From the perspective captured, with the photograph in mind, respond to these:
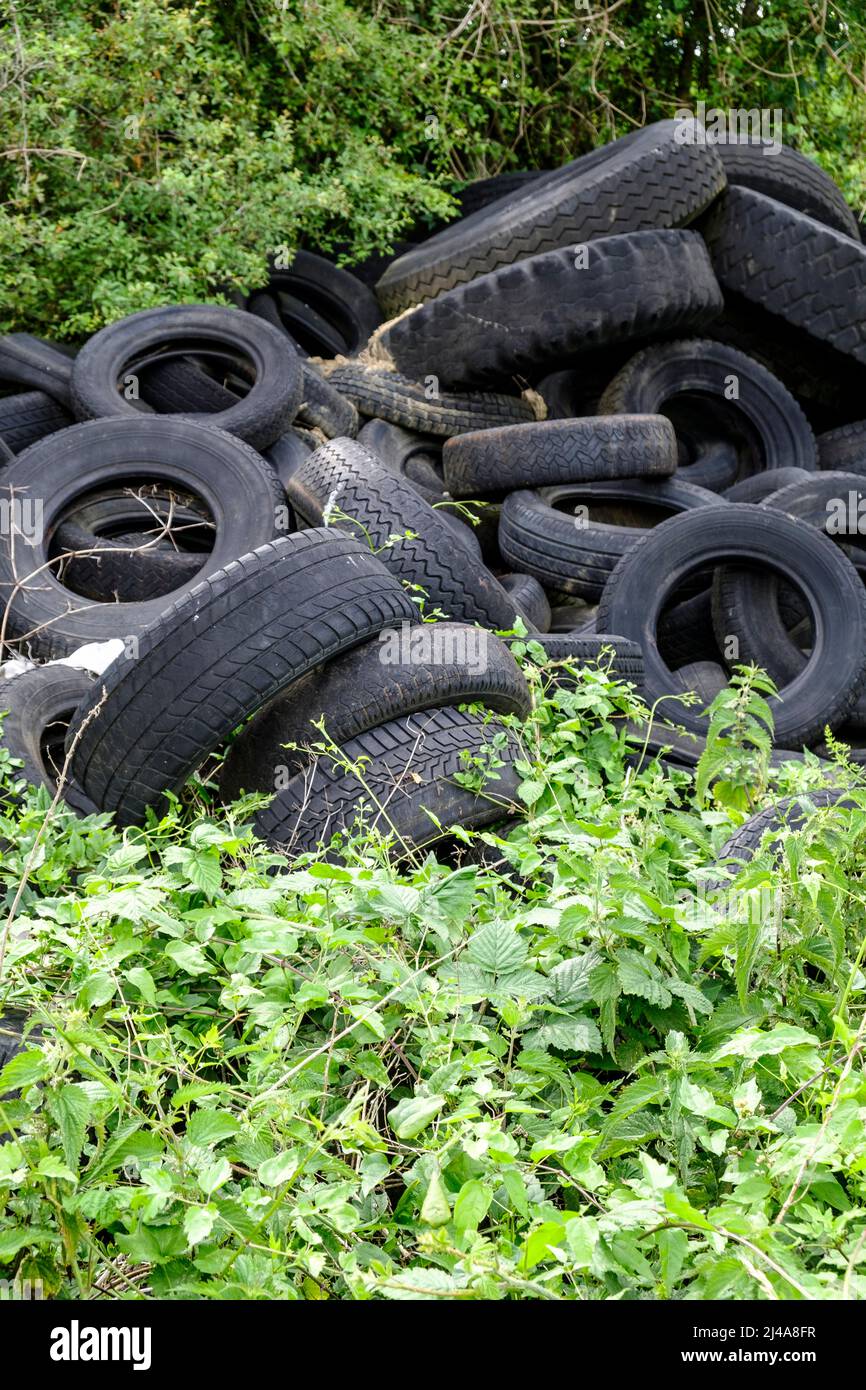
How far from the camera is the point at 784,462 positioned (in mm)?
7180

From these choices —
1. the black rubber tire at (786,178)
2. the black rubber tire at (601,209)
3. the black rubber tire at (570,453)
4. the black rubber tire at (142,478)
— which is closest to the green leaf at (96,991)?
the black rubber tire at (142,478)

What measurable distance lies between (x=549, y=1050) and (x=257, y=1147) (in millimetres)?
664

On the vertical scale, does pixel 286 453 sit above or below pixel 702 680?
above

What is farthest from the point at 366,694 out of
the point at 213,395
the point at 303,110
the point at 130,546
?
the point at 303,110

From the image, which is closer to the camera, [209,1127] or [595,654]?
[209,1127]

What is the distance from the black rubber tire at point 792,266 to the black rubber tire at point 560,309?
13.7 inches

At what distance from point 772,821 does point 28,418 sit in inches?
177

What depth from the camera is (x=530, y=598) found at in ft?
18.7

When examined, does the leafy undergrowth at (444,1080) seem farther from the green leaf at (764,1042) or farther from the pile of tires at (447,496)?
the pile of tires at (447,496)

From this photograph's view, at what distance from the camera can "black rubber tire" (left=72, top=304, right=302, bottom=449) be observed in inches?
246

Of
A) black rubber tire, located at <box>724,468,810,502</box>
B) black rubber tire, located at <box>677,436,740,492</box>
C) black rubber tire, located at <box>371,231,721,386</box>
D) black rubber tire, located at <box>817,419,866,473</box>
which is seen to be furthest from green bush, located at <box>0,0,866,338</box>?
black rubber tire, located at <box>724,468,810,502</box>

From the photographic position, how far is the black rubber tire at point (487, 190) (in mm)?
9242

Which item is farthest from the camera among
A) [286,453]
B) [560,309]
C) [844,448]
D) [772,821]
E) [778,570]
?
[844,448]

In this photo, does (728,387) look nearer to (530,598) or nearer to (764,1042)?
(530,598)
